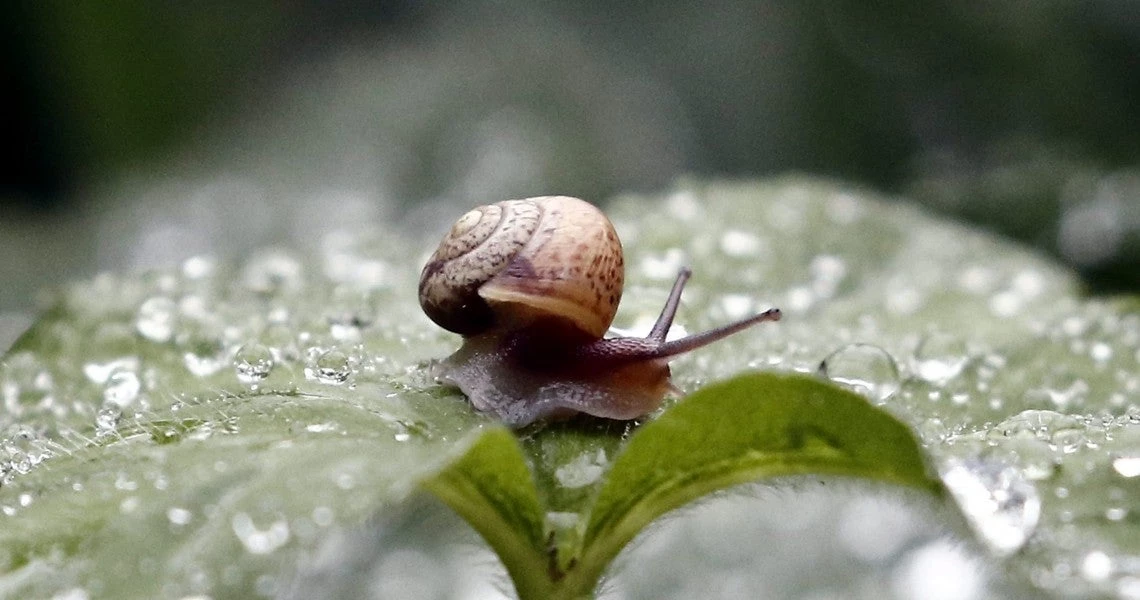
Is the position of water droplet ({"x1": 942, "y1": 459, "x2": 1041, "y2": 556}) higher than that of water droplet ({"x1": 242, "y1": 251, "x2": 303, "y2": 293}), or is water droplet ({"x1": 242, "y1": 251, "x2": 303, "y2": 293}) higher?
water droplet ({"x1": 942, "y1": 459, "x2": 1041, "y2": 556})

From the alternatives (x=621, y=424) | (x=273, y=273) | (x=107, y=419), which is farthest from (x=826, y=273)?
(x=107, y=419)

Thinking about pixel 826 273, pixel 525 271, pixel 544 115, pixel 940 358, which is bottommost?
pixel 544 115

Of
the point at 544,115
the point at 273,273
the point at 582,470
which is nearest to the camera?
the point at 582,470

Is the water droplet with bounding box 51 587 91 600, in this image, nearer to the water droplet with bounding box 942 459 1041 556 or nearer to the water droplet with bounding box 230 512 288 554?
the water droplet with bounding box 230 512 288 554

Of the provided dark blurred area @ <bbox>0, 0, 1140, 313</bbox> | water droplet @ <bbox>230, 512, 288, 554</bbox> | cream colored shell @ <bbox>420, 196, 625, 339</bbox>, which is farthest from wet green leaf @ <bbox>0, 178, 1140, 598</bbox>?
dark blurred area @ <bbox>0, 0, 1140, 313</bbox>

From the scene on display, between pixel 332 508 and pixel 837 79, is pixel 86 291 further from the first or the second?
pixel 837 79

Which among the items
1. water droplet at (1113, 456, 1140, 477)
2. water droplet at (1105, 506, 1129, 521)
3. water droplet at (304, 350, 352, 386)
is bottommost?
water droplet at (304, 350, 352, 386)

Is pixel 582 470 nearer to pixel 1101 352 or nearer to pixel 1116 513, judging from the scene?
pixel 1116 513
